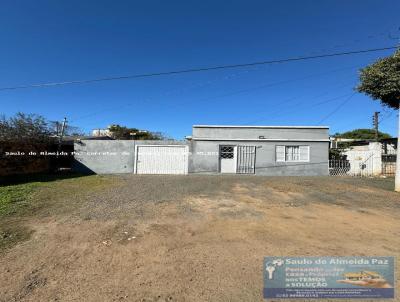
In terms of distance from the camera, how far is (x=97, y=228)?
5363mm

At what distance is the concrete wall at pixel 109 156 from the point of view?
17641 mm

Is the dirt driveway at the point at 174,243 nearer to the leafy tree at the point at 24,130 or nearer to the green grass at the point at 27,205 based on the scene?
the green grass at the point at 27,205

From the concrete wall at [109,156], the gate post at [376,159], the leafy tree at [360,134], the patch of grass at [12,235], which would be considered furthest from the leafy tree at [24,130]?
the leafy tree at [360,134]

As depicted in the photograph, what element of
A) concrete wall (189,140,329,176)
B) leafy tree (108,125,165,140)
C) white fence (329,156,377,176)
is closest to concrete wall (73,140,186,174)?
concrete wall (189,140,329,176)

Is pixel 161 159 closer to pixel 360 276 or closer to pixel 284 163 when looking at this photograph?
pixel 284 163

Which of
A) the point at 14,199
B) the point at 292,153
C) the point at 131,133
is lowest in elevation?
the point at 14,199

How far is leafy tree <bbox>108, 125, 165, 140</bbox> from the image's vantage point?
36.2m

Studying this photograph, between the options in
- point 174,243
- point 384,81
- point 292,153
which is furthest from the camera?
point 292,153

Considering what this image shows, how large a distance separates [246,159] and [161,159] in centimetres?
562

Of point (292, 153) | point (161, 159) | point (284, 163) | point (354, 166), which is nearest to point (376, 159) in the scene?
point (354, 166)

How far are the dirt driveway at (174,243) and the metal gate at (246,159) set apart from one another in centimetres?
874

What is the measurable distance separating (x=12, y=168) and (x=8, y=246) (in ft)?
40.7

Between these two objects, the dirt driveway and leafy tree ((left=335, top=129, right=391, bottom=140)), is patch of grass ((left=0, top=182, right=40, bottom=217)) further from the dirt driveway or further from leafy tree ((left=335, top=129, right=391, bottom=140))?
leafy tree ((left=335, top=129, right=391, bottom=140))

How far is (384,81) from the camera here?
12039 millimetres
